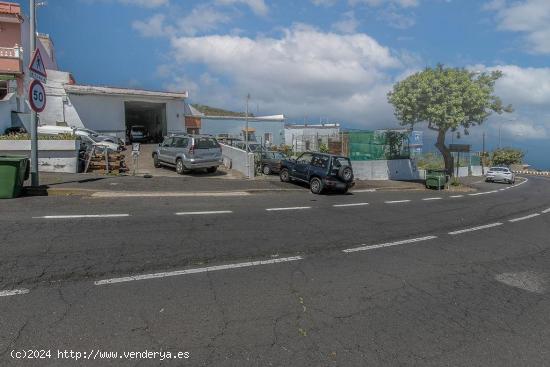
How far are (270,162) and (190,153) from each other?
525 cm

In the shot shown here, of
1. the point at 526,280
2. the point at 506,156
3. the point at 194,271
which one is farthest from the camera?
the point at 506,156

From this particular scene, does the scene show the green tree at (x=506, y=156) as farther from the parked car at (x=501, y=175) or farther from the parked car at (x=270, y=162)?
the parked car at (x=270, y=162)

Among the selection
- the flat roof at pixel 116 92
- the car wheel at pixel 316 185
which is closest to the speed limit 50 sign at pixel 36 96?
the car wheel at pixel 316 185

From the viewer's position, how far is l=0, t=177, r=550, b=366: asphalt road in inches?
141

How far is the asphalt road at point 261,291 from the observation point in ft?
11.8

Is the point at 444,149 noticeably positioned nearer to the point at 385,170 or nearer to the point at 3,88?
the point at 385,170

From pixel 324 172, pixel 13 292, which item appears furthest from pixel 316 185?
pixel 13 292

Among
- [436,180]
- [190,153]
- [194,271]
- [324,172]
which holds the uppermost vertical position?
[190,153]

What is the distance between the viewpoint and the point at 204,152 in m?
18.8

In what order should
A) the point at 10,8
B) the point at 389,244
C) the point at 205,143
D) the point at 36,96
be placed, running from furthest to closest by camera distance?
the point at 10,8 → the point at 205,143 → the point at 36,96 → the point at 389,244

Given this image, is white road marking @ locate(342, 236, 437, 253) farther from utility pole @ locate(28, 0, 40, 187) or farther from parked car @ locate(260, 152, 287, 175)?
parked car @ locate(260, 152, 287, 175)

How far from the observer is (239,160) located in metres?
21.9

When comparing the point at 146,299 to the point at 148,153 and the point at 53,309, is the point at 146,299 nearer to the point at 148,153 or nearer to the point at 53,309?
the point at 53,309

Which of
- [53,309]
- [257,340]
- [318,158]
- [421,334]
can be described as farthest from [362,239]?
[318,158]
